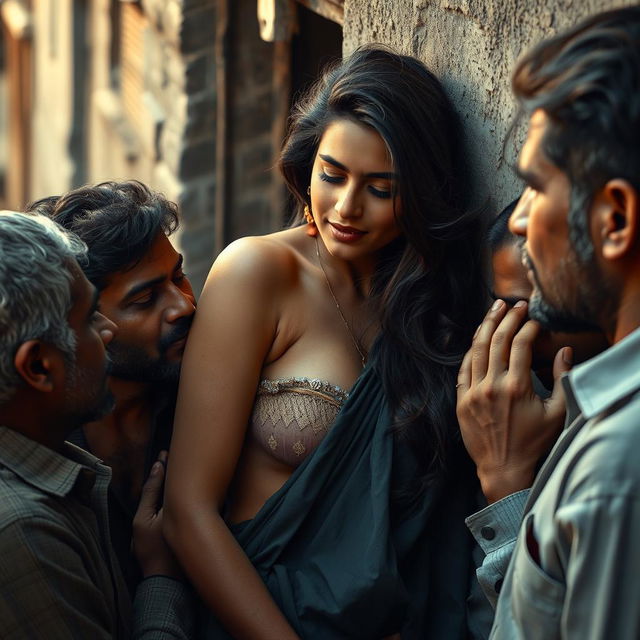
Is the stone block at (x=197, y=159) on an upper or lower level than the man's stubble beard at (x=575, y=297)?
lower

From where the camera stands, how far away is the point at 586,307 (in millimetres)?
2039

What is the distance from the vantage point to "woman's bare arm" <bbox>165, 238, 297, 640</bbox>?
2857 mm

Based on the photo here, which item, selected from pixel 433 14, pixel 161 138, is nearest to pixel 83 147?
pixel 161 138

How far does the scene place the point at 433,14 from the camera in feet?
10.8

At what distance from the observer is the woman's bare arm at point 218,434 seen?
9.37 ft

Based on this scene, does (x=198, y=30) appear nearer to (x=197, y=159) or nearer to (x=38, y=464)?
(x=197, y=159)

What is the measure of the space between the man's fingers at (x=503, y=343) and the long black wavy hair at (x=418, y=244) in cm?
28

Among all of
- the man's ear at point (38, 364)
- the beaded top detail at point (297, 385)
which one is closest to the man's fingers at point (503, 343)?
the beaded top detail at point (297, 385)

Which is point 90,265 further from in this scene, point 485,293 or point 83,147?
point 83,147

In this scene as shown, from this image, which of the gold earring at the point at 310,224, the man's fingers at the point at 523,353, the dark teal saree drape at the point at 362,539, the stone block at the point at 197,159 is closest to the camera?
the man's fingers at the point at 523,353

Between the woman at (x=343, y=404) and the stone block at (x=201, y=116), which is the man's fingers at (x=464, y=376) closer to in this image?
the woman at (x=343, y=404)

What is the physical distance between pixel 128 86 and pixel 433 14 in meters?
5.84

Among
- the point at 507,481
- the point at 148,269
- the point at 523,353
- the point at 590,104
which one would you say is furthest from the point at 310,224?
the point at 590,104

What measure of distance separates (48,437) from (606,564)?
1269 mm
